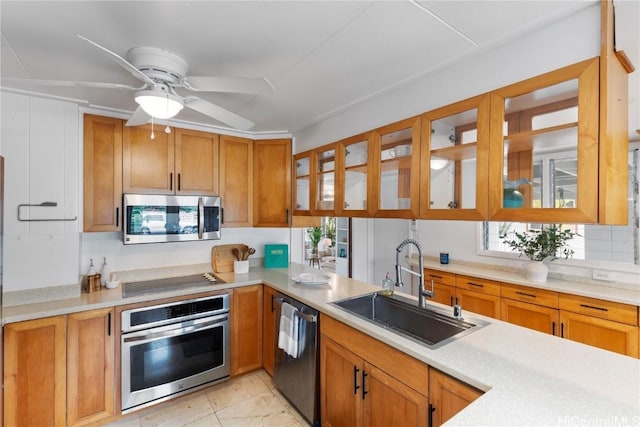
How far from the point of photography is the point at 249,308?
2.67m

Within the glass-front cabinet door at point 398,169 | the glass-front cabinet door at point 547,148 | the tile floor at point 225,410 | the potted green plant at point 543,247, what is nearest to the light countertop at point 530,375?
the glass-front cabinet door at point 547,148

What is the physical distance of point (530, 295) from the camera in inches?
105

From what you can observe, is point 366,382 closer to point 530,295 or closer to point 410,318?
point 410,318

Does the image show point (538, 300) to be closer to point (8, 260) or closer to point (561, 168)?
point (561, 168)

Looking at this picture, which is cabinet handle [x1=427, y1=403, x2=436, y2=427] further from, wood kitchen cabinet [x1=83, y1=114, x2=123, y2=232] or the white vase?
wood kitchen cabinet [x1=83, y1=114, x2=123, y2=232]

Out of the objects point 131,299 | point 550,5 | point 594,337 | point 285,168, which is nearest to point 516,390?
point 550,5

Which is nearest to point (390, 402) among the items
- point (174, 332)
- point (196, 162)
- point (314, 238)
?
point (174, 332)

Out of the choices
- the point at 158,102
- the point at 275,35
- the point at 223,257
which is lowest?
the point at 223,257

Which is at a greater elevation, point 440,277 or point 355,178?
point 355,178

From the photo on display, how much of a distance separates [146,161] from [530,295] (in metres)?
3.65

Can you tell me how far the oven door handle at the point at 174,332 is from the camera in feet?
7.04

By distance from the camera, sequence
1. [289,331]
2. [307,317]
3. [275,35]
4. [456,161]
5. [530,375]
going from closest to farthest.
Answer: [530,375], [275,35], [456,161], [307,317], [289,331]

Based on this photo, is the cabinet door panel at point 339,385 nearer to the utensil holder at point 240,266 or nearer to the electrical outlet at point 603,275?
the utensil holder at point 240,266

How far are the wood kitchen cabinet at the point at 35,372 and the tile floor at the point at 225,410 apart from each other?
45 centimetres
